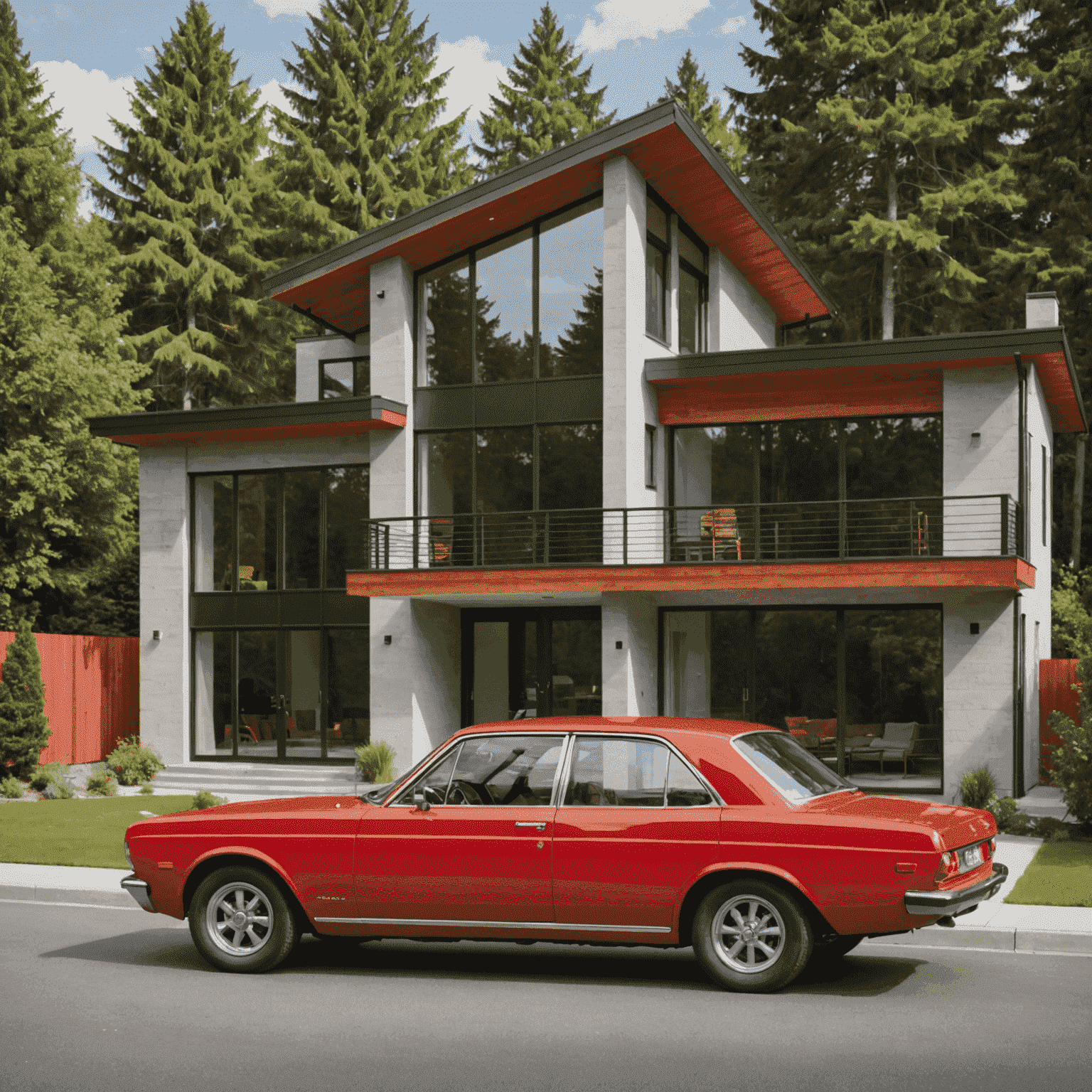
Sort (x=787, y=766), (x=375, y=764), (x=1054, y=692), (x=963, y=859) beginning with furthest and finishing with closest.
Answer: (x=1054, y=692), (x=375, y=764), (x=787, y=766), (x=963, y=859)

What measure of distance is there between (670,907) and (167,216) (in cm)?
3773

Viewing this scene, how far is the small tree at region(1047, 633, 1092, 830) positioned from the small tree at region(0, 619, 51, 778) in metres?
15.3

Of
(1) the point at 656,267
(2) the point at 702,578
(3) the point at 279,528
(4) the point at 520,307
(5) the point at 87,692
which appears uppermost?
(1) the point at 656,267

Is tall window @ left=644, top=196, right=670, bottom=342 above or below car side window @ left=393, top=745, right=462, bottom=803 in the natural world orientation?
above

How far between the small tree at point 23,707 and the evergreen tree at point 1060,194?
23.4 meters

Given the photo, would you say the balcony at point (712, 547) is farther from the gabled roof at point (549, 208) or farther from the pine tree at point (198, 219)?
the pine tree at point (198, 219)

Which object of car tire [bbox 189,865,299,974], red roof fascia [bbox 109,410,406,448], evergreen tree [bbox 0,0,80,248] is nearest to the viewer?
car tire [bbox 189,865,299,974]

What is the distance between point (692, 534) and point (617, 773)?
13.1m

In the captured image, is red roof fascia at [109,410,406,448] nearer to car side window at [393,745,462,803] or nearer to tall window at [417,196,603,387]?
tall window at [417,196,603,387]

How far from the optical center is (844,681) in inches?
775

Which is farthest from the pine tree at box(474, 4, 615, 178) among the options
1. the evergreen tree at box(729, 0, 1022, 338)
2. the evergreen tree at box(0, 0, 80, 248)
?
the evergreen tree at box(0, 0, 80, 248)

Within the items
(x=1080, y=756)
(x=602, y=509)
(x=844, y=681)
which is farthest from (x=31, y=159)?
(x=1080, y=756)

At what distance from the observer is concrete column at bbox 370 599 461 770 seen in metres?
20.9

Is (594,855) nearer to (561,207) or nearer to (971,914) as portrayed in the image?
(971,914)
